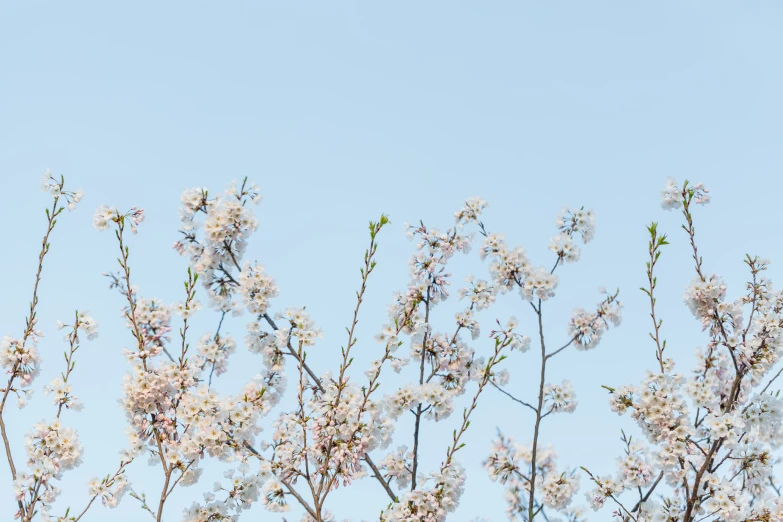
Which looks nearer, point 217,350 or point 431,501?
point 431,501

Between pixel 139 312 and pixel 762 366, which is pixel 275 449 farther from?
pixel 762 366

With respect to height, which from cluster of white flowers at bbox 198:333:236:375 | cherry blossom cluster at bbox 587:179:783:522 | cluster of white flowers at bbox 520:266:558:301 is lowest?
cherry blossom cluster at bbox 587:179:783:522

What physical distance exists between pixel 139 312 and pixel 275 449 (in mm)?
1710

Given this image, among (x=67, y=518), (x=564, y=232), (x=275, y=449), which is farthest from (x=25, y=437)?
(x=564, y=232)

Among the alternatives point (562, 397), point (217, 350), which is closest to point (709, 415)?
point (562, 397)

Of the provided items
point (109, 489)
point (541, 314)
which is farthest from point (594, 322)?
point (109, 489)

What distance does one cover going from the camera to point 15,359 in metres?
5.89

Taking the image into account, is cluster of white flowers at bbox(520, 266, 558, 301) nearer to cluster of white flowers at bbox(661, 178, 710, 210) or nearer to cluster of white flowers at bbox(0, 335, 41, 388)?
cluster of white flowers at bbox(661, 178, 710, 210)

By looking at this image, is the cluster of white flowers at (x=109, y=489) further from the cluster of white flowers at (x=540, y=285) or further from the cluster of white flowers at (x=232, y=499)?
the cluster of white flowers at (x=540, y=285)

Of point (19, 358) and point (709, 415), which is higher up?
point (19, 358)

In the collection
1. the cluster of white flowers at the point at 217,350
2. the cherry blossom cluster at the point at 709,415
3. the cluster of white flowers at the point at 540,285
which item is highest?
the cluster of white flowers at the point at 217,350

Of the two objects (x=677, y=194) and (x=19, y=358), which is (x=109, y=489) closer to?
(x=19, y=358)

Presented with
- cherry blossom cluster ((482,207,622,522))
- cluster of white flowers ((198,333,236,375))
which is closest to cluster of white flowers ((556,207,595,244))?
cherry blossom cluster ((482,207,622,522))

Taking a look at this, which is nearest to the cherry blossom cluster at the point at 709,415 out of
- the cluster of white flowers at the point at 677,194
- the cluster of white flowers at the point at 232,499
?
the cluster of white flowers at the point at 677,194
